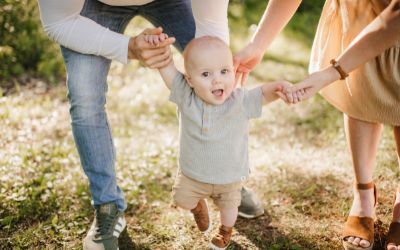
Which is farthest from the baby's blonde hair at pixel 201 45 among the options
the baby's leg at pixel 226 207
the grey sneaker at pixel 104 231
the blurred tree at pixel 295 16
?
the blurred tree at pixel 295 16

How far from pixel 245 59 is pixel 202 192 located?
2.25 ft

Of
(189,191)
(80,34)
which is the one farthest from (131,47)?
(189,191)

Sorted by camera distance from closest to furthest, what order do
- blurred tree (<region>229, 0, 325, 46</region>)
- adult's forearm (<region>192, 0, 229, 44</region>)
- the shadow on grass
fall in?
1. adult's forearm (<region>192, 0, 229, 44</region>)
2. the shadow on grass
3. blurred tree (<region>229, 0, 325, 46</region>)

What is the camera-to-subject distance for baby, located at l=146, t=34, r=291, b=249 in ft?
6.92

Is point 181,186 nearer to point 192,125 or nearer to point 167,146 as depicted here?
point 192,125

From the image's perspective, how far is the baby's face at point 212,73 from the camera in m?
2.09

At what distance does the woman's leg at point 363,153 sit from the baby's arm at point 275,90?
1.93ft

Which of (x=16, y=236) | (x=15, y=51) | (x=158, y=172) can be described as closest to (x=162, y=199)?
(x=158, y=172)

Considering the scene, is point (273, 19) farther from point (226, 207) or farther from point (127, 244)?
point (127, 244)

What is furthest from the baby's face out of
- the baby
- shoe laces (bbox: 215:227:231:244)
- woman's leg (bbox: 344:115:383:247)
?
woman's leg (bbox: 344:115:383:247)

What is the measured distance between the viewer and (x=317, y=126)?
385 cm

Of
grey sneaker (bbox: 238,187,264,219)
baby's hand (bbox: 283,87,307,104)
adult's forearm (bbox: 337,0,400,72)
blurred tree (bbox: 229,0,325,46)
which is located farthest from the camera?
blurred tree (bbox: 229,0,325,46)

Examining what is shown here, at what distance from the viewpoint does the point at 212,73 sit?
2.11 metres

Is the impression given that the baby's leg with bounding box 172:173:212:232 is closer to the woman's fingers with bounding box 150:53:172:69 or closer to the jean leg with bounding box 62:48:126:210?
the jean leg with bounding box 62:48:126:210
